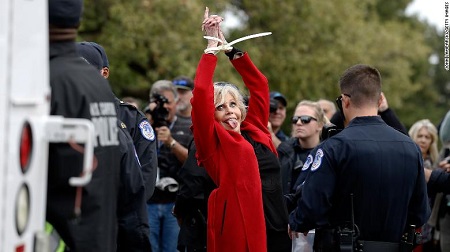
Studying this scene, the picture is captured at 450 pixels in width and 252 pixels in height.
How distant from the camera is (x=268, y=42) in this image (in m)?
29.4

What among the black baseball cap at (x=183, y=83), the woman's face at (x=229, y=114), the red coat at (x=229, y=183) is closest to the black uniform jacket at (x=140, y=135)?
the red coat at (x=229, y=183)

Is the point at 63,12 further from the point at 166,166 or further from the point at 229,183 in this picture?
the point at 166,166

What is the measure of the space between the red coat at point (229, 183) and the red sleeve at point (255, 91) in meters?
0.46

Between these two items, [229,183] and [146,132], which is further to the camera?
[146,132]

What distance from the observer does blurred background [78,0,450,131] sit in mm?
22750

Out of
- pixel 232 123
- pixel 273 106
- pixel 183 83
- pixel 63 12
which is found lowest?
pixel 232 123

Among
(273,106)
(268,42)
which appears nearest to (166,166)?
(273,106)

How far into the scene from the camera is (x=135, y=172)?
505cm

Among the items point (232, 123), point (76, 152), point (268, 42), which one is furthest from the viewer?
point (268, 42)

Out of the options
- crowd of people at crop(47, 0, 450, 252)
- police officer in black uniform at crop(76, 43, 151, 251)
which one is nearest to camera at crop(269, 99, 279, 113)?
crowd of people at crop(47, 0, 450, 252)

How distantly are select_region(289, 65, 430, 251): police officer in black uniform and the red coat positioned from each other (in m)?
0.39

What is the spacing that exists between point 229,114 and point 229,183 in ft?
1.76

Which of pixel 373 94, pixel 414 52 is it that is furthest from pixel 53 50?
pixel 414 52

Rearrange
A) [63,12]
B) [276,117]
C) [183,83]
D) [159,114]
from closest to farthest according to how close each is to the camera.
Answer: [63,12] → [159,114] → [276,117] → [183,83]
